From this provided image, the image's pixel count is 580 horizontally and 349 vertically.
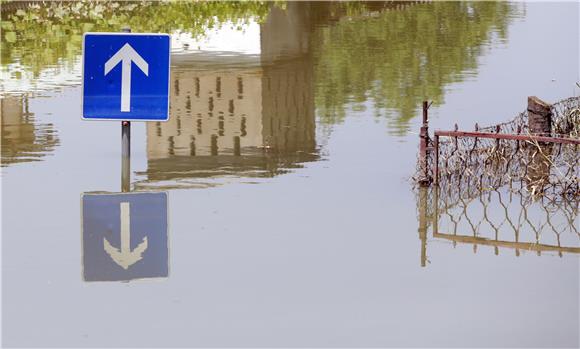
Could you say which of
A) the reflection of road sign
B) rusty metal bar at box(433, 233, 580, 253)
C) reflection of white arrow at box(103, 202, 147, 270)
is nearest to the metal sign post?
the reflection of road sign

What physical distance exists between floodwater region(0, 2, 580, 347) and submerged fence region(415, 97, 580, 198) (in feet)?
1.15

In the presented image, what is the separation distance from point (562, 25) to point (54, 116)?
16106 millimetres

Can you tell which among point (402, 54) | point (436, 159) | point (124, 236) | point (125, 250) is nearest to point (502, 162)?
point (436, 159)

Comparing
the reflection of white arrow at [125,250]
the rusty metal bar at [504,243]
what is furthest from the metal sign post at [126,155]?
the rusty metal bar at [504,243]

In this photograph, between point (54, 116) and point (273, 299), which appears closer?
point (273, 299)

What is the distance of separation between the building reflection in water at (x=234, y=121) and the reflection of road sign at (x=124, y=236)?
1032mm

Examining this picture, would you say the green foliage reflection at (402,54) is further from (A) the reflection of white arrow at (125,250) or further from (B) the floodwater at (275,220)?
(A) the reflection of white arrow at (125,250)

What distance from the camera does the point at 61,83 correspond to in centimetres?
2333

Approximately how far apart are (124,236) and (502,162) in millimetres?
4804

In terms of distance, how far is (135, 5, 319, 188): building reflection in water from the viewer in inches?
639

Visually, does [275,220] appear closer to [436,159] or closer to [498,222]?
[498,222]

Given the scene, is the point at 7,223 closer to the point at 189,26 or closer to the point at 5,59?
the point at 5,59

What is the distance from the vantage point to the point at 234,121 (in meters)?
19.7

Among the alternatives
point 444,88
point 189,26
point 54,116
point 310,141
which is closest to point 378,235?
point 310,141
